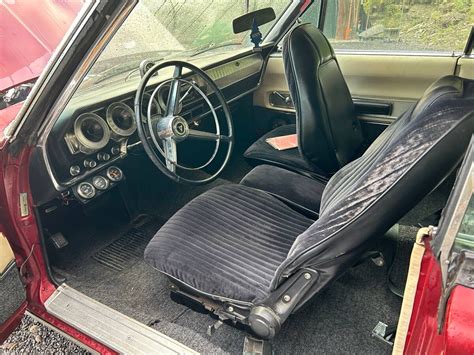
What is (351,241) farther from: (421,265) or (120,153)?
(120,153)

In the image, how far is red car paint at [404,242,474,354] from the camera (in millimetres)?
525

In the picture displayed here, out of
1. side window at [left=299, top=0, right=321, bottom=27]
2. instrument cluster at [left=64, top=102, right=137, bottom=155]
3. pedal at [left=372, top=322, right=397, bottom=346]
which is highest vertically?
side window at [left=299, top=0, right=321, bottom=27]

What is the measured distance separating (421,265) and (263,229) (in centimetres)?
69

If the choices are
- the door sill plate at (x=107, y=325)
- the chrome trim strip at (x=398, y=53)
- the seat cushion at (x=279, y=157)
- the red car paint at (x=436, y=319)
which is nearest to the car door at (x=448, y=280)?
the red car paint at (x=436, y=319)

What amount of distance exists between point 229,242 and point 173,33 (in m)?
1.17

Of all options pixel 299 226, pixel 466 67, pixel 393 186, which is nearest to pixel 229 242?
pixel 299 226

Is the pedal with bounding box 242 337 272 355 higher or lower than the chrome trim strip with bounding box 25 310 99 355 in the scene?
lower

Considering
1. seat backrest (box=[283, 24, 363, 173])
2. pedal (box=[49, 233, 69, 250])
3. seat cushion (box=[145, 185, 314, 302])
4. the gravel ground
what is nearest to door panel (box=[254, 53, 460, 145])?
seat backrest (box=[283, 24, 363, 173])

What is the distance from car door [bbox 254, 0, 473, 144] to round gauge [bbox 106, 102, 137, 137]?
4.10 feet

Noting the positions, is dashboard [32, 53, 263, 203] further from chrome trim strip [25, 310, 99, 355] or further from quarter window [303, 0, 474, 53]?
quarter window [303, 0, 474, 53]

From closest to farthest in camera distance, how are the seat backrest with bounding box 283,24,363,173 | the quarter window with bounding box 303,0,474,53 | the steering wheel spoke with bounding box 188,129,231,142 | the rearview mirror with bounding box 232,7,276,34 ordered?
the seat backrest with bounding box 283,24,363,173 < the steering wheel spoke with bounding box 188,129,231,142 < the quarter window with bounding box 303,0,474,53 < the rearview mirror with bounding box 232,7,276,34

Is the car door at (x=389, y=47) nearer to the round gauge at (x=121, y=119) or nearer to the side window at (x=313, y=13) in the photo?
the side window at (x=313, y=13)

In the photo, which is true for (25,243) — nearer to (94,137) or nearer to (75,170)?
(75,170)

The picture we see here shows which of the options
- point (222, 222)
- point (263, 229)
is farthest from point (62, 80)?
point (263, 229)
